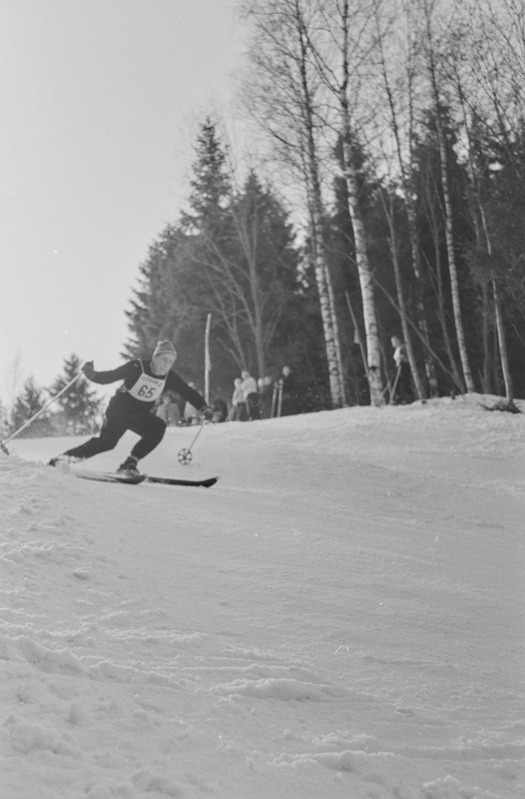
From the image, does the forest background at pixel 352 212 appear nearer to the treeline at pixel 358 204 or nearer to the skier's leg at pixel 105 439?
the treeline at pixel 358 204

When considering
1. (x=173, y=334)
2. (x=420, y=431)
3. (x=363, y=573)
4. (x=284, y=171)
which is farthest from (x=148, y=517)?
(x=173, y=334)

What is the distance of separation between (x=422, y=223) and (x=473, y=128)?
11285 mm

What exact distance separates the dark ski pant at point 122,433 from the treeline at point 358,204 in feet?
20.8

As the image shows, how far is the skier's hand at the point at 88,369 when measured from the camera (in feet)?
24.1

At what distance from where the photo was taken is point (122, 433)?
7918 mm

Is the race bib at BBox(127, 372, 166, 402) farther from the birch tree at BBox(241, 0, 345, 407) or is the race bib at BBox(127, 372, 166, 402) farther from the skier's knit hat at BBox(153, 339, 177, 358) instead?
the birch tree at BBox(241, 0, 345, 407)

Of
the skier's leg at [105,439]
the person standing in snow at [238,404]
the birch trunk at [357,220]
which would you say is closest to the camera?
the skier's leg at [105,439]

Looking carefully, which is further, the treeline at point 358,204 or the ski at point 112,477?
the treeline at point 358,204

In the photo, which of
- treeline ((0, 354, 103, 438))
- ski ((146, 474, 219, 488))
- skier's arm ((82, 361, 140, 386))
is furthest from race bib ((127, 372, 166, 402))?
treeline ((0, 354, 103, 438))

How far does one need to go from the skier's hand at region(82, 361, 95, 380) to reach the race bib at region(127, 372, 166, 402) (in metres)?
0.61

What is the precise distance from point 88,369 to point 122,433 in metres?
0.95

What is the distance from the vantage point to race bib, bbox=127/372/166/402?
26.0ft

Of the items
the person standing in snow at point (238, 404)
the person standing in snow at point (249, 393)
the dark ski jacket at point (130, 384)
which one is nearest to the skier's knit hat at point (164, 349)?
the dark ski jacket at point (130, 384)

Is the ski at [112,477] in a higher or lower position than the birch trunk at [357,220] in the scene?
lower
